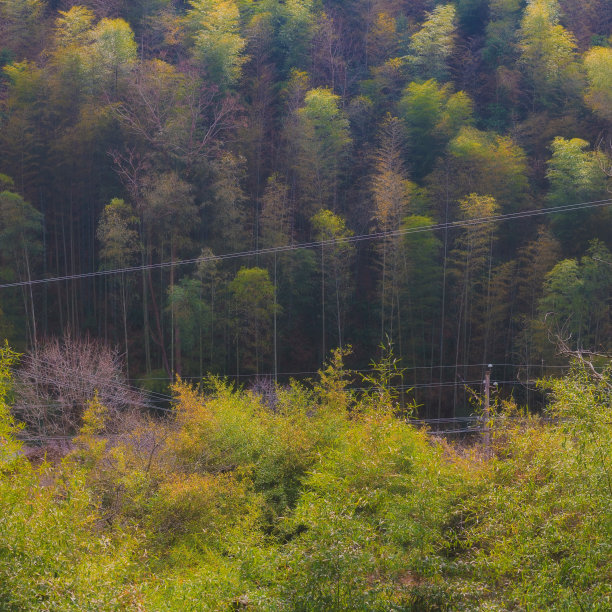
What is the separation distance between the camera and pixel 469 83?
1328 inches

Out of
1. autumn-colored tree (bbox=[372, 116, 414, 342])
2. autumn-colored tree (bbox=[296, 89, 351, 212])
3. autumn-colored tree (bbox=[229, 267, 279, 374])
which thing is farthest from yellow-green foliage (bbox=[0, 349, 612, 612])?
autumn-colored tree (bbox=[296, 89, 351, 212])

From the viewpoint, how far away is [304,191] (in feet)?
98.9

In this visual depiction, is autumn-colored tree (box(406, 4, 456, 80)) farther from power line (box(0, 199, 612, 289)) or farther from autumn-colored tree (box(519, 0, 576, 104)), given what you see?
power line (box(0, 199, 612, 289))

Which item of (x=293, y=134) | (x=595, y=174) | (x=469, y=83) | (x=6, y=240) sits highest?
(x=469, y=83)

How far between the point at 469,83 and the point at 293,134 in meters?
9.58

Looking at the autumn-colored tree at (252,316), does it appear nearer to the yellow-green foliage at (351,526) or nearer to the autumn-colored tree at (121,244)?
the autumn-colored tree at (121,244)

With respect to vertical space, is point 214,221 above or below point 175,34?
below

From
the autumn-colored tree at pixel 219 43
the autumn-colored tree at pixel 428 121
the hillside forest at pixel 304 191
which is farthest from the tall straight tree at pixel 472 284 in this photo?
the autumn-colored tree at pixel 219 43

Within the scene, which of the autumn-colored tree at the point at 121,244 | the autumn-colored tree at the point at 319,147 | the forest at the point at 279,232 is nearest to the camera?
the forest at the point at 279,232

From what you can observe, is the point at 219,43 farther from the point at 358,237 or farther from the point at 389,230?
the point at 358,237

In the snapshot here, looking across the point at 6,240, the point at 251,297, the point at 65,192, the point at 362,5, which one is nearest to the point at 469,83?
the point at 362,5

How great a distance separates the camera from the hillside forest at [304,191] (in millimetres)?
26031

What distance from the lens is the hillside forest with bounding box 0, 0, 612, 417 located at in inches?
1025

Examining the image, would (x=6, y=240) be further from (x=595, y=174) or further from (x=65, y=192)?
(x=595, y=174)
